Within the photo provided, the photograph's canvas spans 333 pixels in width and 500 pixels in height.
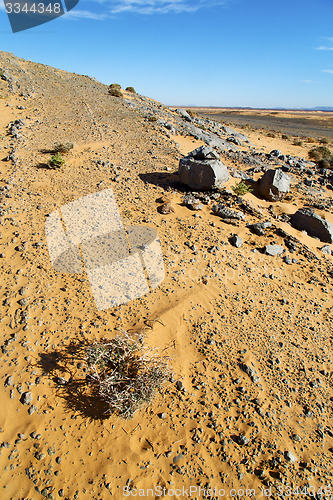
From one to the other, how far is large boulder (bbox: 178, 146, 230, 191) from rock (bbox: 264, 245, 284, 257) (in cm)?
239

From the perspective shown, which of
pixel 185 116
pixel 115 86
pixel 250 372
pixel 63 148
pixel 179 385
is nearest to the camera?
pixel 179 385

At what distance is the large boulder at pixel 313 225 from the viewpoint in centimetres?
713

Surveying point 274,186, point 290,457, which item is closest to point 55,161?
point 274,186

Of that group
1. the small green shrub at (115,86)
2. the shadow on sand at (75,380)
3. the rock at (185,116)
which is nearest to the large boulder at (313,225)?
the shadow on sand at (75,380)

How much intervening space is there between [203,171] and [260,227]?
88.8 inches

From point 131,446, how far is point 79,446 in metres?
0.61

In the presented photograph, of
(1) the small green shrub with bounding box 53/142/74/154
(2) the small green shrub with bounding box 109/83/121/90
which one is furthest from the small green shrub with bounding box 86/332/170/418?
(2) the small green shrub with bounding box 109/83/121/90

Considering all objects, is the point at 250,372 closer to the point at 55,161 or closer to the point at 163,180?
the point at 163,180

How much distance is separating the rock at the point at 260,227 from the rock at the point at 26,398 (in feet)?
18.9

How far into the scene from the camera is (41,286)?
486 cm

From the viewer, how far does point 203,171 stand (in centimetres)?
751

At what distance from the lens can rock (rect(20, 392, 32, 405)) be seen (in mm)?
3453

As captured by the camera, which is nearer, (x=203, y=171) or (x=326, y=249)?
(x=326, y=249)

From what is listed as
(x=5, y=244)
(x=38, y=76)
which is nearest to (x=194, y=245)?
(x=5, y=244)
